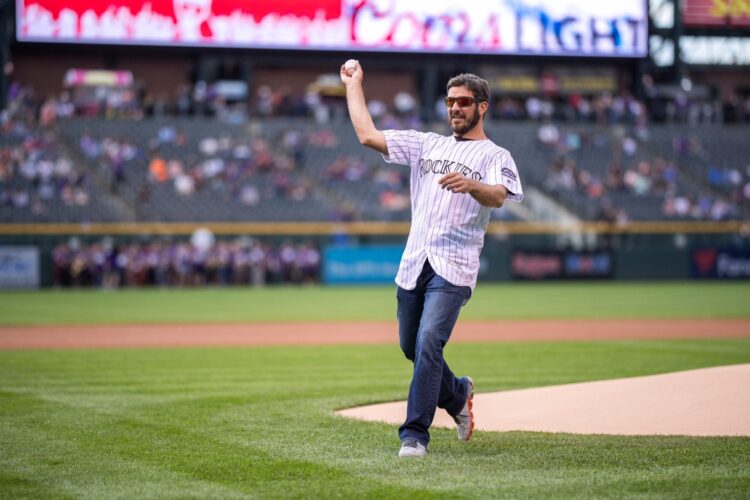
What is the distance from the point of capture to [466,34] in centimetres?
4084

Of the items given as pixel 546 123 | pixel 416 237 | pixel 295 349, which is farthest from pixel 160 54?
pixel 416 237

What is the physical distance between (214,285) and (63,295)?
6.18m

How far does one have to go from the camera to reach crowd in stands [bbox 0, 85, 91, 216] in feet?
110

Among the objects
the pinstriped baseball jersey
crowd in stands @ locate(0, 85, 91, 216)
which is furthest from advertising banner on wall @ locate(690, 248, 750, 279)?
the pinstriped baseball jersey

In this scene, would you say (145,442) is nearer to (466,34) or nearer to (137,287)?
(137,287)

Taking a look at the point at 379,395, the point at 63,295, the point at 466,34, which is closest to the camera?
the point at 379,395

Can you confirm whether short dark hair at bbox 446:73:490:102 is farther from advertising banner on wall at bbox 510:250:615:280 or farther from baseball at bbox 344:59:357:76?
advertising banner on wall at bbox 510:250:615:280

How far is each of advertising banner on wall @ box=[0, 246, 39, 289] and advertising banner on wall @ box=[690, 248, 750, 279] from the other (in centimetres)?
2105

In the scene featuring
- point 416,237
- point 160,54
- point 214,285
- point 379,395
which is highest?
point 160,54

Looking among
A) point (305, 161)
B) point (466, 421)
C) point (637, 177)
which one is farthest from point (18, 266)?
point (466, 421)

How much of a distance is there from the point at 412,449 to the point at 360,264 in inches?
1152

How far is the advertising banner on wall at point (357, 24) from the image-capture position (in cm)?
3788

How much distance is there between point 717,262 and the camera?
37125 mm

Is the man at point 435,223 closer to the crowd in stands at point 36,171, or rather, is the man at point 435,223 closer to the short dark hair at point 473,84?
the short dark hair at point 473,84
